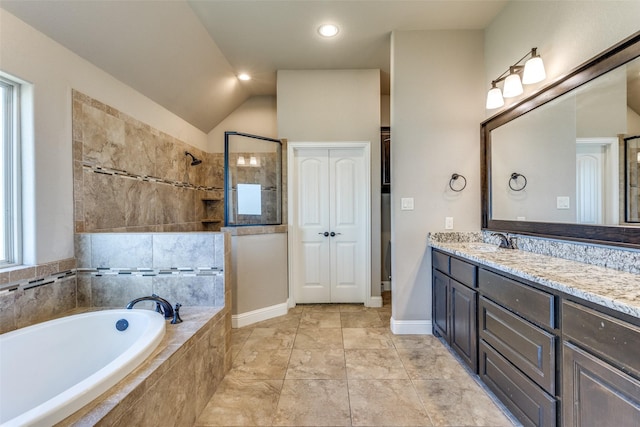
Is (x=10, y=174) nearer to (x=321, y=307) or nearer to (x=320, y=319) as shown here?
(x=320, y=319)

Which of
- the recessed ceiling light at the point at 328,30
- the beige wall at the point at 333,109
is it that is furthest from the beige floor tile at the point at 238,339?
the recessed ceiling light at the point at 328,30

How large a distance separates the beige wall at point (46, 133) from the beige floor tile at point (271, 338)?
153 cm

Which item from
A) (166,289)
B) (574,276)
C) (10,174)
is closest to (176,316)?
(166,289)

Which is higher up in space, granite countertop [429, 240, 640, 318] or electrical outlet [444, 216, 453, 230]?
electrical outlet [444, 216, 453, 230]

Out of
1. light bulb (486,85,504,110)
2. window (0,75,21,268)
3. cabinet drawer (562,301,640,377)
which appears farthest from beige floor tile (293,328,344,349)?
light bulb (486,85,504,110)

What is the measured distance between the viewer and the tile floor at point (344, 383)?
1479mm

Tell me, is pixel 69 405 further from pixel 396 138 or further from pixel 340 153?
pixel 340 153

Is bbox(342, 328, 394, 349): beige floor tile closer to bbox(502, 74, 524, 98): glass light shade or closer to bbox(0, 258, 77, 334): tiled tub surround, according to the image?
bbox(0, 258, 77, 334): tiled tub surround

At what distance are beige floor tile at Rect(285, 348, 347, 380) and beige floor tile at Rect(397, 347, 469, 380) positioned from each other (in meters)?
0.50

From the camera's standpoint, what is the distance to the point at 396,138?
2488 mm

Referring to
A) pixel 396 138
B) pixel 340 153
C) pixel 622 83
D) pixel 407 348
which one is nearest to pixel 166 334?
pixel 407 348

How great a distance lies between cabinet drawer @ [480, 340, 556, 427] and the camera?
3.91ft

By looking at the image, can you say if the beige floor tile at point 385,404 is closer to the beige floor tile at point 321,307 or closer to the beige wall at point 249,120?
the beige floor tile at point 321,307

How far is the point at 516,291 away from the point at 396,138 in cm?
162
